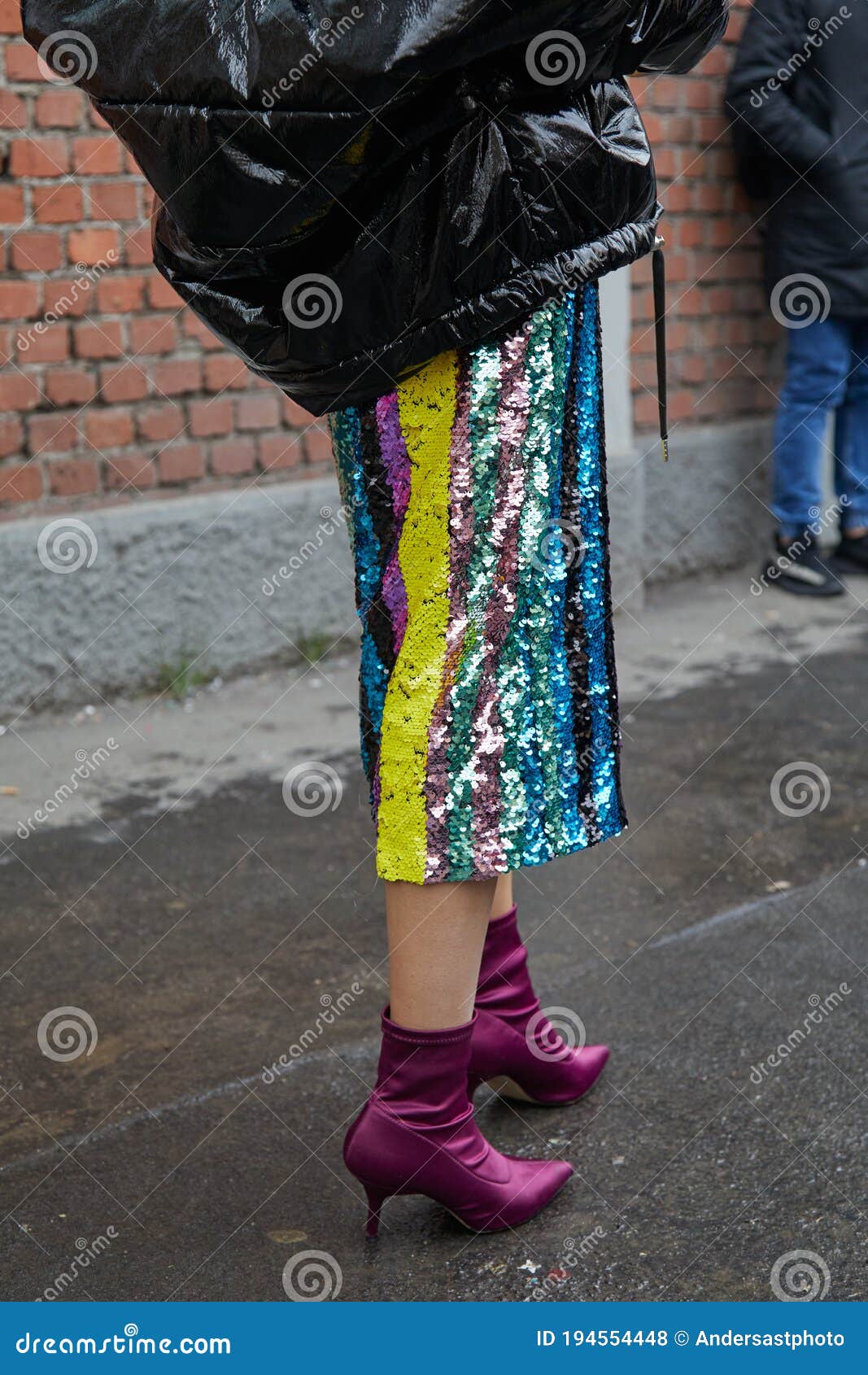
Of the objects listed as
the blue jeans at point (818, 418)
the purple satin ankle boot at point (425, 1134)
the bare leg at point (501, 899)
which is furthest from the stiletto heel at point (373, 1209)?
the blue jeans at point (818, 418)

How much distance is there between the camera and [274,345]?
159 cm

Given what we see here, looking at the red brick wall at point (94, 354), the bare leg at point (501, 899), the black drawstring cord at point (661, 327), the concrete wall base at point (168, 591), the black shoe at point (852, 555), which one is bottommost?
the concrete wall base at point (168, 591)

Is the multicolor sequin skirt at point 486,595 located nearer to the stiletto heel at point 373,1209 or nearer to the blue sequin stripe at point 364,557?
the blue sequin stripe at point 364,557

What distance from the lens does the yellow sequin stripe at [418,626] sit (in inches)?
62.3

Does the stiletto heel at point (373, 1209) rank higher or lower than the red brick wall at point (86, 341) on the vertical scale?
higher

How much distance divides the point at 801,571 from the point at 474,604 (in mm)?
3605

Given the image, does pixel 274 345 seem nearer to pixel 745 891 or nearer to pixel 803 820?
pixel 745 891

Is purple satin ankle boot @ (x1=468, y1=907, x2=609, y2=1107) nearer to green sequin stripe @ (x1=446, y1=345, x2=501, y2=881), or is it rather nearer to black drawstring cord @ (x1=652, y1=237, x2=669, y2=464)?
green sequin stripe @ (x1=446, y1=345, x2=501, y2=881)

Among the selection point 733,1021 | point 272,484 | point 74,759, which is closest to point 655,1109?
point 733,1021

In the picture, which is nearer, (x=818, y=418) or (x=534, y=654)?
(x=534, y=654)

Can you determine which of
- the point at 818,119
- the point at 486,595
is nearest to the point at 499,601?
the point at 486,595

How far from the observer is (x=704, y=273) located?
5031mm

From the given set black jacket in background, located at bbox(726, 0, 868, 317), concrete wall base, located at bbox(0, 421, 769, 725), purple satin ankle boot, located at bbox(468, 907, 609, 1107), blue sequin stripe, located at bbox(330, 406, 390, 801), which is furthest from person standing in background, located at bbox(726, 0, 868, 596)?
blue sequin stripe, located at bbox(330, 406, 390, 801)

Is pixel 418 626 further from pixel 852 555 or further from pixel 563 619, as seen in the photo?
pixel 852 555
